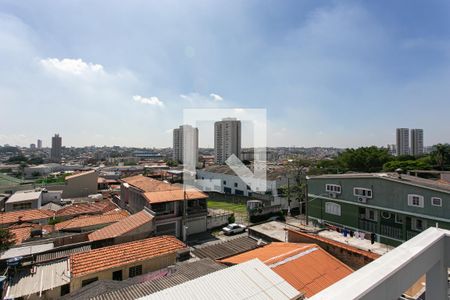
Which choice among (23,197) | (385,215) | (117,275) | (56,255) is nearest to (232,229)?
(385,215)

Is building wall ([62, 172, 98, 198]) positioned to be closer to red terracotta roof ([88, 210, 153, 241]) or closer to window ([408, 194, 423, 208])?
red terracotta roof ([88, 210, 153, 241])

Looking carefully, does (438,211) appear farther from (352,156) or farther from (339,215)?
(352,156)

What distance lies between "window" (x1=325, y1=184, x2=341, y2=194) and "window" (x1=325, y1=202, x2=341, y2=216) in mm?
776

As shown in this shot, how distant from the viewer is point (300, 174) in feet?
77.7

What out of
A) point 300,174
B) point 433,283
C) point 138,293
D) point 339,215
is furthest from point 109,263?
point 300,174

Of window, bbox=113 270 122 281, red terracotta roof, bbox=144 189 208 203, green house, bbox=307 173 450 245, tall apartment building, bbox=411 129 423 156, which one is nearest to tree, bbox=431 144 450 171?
green house, bbox=307 173 450 245

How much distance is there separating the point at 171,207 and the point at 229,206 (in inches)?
390

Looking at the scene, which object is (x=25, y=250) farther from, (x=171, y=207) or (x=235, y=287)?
(x=235, y=287)

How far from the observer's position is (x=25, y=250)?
8.50 metres

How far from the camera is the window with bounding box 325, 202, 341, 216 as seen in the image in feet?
46.6

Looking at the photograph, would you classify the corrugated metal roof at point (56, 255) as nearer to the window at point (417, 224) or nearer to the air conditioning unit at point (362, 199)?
the air conditioning unit at point (362, 199)

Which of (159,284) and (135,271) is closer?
(159,284)

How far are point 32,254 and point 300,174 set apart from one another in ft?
68.7

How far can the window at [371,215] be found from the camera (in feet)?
41.2
